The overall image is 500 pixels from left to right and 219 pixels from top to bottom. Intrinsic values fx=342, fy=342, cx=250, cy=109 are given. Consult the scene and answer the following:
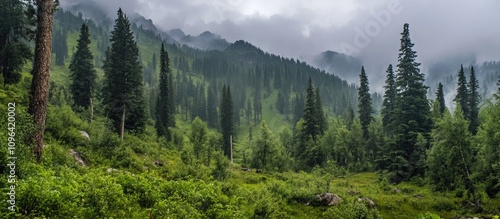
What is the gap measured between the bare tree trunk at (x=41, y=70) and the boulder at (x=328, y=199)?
2389 centimetres

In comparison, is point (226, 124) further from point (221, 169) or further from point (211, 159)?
point (221, 169)

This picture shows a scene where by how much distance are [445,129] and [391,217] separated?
12.1 metres

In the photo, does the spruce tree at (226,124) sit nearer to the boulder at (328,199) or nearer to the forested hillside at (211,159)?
the forested hillside at (211,159)

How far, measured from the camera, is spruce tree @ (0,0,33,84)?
4544 cm

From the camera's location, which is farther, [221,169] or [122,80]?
[122,80]

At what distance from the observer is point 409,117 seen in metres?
55.6

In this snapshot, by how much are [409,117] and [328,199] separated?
3146cm

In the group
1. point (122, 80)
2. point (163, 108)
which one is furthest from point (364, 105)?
point (122, 80)

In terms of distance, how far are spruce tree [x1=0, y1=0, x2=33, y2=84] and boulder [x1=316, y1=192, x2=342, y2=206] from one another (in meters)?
40.9

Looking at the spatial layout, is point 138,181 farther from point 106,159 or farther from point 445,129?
point 445,129

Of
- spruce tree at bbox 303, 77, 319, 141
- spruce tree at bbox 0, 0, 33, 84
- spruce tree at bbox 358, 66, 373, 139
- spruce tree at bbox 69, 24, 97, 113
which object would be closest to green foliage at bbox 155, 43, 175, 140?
spruce tree at bbox 69, 24, 97, 113

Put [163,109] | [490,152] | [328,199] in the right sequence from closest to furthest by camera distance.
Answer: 1. [328,199]
2. [490,152]
3. [163,109]

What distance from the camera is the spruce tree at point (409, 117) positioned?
176 ft

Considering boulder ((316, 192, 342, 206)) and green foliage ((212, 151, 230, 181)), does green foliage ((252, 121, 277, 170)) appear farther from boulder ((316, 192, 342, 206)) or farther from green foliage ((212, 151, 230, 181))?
boulder ((316, 192, 342, 206))
